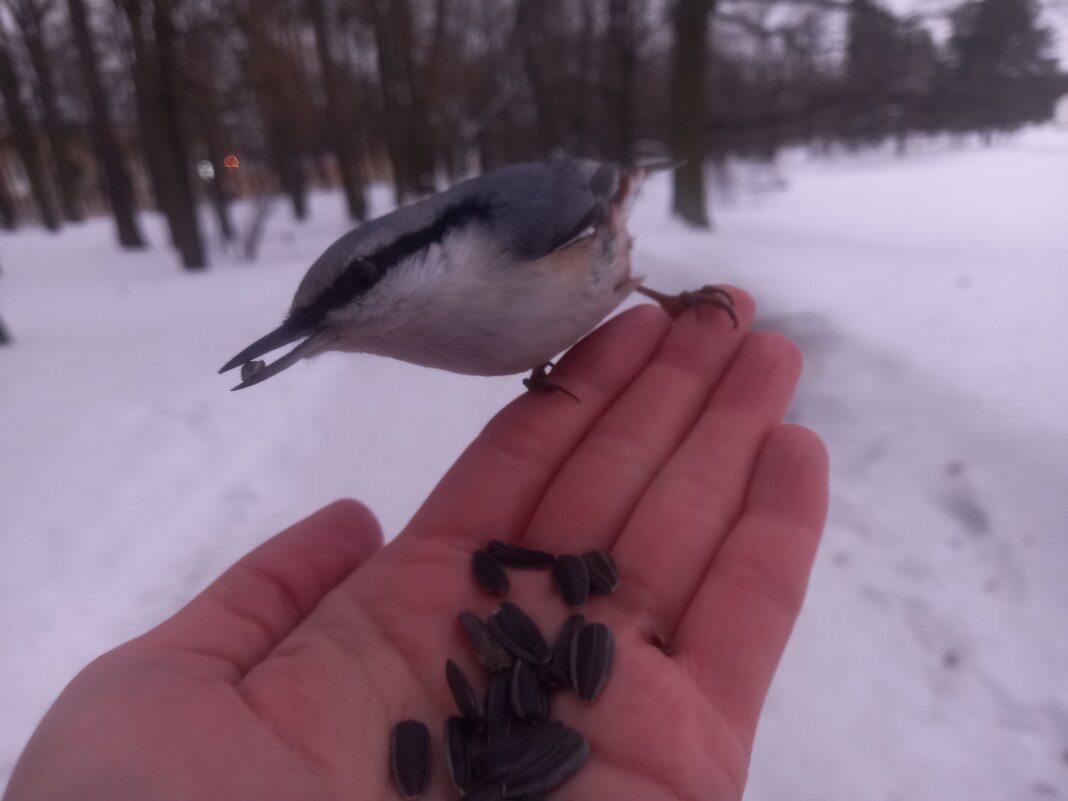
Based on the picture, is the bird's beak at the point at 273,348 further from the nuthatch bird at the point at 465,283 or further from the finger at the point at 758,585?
the finger at the point at 758,585

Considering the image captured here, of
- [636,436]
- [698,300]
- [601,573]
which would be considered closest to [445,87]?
[698,300]

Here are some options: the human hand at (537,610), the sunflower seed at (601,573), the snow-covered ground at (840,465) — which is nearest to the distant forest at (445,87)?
the snow-covered ground at (840,465)

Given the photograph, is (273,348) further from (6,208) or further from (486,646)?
(6,208)

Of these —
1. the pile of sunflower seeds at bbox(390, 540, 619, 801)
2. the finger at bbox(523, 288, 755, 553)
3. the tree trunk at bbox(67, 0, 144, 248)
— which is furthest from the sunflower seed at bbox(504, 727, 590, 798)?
the tree trunk at bbox(67, 0, 144, 248)

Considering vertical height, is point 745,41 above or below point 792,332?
above

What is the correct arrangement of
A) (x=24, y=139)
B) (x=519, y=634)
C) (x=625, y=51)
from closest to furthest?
(x=519, y=634), (x=625, y=51), (x=24, y=139)

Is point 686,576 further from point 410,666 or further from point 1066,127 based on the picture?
point 1066,127

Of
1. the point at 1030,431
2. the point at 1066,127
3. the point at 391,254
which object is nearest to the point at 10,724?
the point at 391,254
